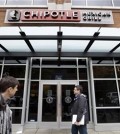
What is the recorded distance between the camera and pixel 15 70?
1063 centimetres

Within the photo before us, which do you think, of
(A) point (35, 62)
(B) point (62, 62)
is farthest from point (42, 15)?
(B) point (62, 62)

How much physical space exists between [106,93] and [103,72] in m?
1.11

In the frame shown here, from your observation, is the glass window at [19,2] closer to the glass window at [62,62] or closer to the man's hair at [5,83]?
the glass window at [62,62]

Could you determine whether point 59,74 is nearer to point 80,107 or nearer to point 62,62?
point 62,62

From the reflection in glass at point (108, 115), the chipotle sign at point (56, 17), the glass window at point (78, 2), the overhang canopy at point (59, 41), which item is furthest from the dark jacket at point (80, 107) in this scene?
the glass window at point (78, 2)

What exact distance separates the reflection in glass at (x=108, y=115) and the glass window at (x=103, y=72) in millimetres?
1788

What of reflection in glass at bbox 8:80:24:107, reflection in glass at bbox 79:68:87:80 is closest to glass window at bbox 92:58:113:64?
reflection in glass at bbox 79:68:87:80

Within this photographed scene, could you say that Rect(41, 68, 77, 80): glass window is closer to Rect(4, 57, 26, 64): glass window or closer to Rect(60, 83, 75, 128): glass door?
Rect(60, 83, 75, 128): glass door

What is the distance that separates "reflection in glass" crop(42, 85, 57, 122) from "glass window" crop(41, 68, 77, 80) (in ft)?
1.79

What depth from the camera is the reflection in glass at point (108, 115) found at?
9873 mm

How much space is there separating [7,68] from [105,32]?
216 inches

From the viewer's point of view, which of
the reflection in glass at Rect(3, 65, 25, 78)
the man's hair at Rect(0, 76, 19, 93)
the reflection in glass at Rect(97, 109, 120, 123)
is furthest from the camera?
the reflection in glass at Rect(3, 65, 25, 78)

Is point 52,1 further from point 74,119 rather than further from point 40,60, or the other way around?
point 74,119

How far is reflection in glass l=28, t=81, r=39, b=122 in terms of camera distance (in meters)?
10.3
